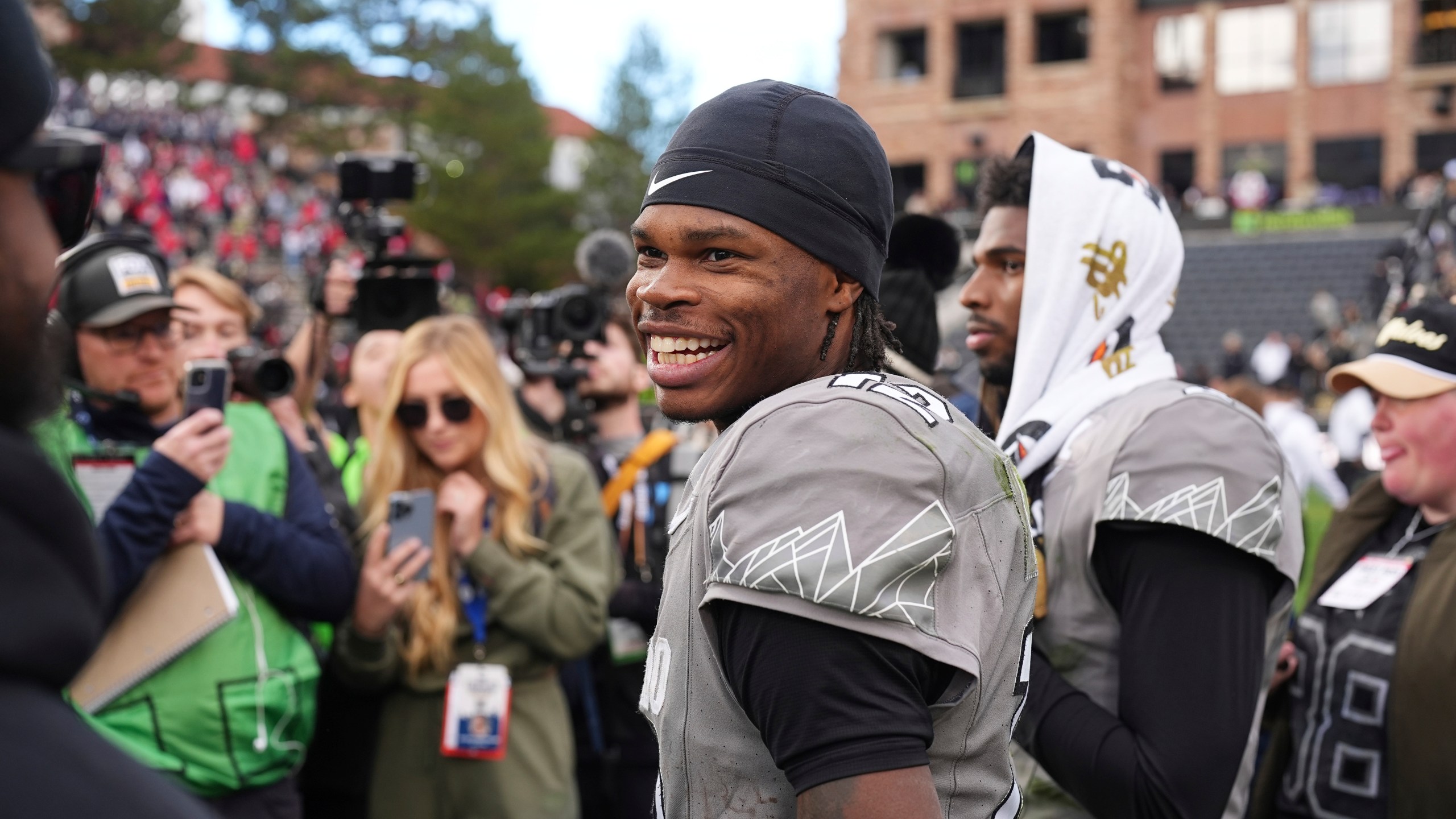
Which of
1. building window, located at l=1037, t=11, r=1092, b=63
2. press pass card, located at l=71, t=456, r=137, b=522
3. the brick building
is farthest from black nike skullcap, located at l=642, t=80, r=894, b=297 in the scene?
building window, located at l=1037, t=11, r=1092, b=63

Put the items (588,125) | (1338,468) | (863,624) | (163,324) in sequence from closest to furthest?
(863,624) < (163,324) < (1338,468) < (588,125)

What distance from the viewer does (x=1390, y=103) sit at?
37812 mm

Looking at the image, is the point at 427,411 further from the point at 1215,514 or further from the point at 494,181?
the point at 494,181

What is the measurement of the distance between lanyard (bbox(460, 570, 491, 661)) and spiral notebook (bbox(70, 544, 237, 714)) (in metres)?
0.82

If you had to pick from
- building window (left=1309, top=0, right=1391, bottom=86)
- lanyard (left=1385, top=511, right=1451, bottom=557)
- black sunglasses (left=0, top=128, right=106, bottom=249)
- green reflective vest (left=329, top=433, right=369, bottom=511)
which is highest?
building window (left=1309, top=0, right=1391, bottom=86)

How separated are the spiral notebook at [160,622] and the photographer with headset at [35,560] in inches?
97.7

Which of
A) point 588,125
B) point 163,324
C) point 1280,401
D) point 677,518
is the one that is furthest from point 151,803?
point 588,125

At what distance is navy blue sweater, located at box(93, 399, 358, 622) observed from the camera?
10.2 ft

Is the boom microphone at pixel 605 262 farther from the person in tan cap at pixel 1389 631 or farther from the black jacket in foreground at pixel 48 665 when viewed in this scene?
the black jacket in foreground at pixel 48 665

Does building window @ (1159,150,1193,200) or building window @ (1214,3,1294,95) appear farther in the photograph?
building window @ (1159,150,1193,200)

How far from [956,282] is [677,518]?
352cm

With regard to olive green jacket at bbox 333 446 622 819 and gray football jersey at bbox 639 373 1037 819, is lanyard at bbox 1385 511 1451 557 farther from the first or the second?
olive green jacket at bbox 333 446 622 819

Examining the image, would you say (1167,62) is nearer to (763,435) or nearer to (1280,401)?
(1280,401)

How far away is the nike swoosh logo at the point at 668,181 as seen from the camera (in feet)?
5.23
